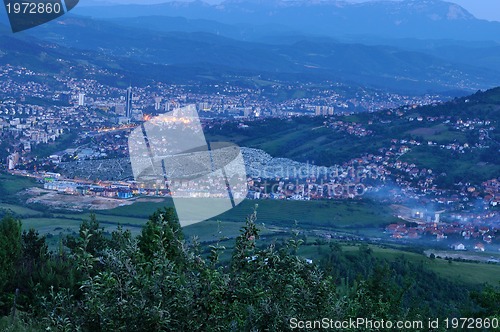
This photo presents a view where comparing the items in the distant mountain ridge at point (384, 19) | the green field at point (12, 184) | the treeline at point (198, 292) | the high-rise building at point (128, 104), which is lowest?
the green field at point (12, 184)

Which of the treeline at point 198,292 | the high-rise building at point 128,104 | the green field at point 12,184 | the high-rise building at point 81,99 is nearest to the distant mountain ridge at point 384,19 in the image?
the high-rise building at point 128,104

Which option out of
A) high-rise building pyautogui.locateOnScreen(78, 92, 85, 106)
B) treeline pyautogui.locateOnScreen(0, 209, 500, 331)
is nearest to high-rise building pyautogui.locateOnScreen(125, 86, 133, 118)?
high-rise building pyautogui.locateOnScreen(78, 92, 85, 106)

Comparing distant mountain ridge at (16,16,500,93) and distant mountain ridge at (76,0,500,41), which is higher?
distant mountain ridge at (76,0,500,41)

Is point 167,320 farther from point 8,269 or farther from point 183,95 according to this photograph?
point 183,95

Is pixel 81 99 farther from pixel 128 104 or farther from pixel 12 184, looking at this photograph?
pixel 12 184

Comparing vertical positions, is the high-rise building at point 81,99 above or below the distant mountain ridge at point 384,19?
below

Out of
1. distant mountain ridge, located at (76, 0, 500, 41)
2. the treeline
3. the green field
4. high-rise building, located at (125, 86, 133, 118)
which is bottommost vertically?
the green field

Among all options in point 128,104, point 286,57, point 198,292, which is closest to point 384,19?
point 286,57

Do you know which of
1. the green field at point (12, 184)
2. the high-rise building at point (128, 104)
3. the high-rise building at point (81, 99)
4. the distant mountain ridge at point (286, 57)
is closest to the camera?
the green field at point (12, 184)

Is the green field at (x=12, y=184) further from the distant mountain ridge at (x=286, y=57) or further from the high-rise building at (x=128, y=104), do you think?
the distant mountain ridge at (x=286, y=57)

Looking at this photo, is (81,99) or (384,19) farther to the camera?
(384,19)

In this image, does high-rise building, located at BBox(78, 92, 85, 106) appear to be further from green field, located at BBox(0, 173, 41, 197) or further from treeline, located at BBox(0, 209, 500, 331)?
treeline, located at BBox(0, 209, 500, 331)
